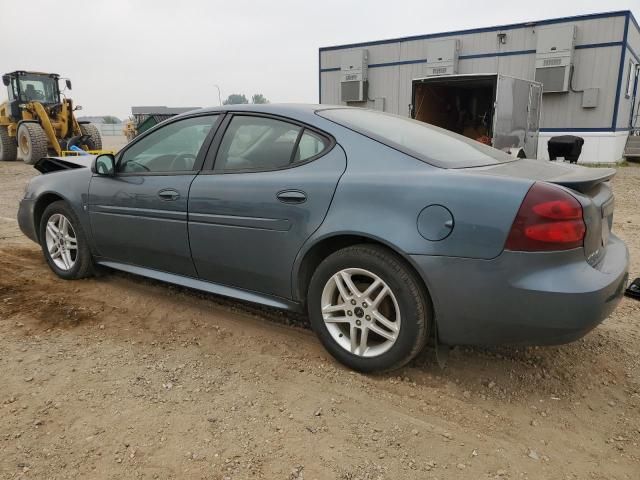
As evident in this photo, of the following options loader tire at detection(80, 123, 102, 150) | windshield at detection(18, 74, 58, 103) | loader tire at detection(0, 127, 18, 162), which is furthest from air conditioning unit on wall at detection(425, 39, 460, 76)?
loader tire at detection(0, 127, 18, 162)

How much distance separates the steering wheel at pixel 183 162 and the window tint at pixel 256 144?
24 cm

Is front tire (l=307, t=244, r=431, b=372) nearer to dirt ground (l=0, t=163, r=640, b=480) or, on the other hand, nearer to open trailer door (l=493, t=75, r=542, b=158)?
dirt ground (l=0, t=163, r=640, b=480)

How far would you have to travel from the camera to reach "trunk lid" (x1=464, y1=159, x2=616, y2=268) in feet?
7.60

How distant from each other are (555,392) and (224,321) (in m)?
2.04

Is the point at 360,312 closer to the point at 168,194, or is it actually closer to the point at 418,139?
the point at 418,139

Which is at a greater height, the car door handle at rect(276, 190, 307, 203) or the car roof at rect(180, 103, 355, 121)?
the car roof at rect(180, 103, 355, 121)

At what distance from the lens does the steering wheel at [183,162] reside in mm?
3342

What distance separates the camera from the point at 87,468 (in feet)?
6.61

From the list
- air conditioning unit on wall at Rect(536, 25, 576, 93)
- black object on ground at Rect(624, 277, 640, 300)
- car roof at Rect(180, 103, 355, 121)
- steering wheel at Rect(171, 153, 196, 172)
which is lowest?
black object on ground at Rect(624, 277, 640, 300)

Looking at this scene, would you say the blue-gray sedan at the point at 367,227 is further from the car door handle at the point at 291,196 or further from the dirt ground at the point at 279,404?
the dirt ground at the point at 279,404

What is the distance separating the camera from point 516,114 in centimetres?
1152

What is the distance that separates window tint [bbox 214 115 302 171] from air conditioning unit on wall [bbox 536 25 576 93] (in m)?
15.0

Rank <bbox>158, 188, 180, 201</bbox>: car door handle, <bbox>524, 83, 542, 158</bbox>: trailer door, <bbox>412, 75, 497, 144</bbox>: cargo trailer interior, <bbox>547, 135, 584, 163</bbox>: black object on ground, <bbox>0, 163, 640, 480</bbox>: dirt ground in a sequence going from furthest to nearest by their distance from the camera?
1. <bbox>547, 135, 584, 163</bbox>: black object on ground
2. <bbox>524, 83, 542, 158</bbox>: trailer door
3. <bbox>412, 75, 497, 144</bbox>: cargo trailer interior
4. <bbox>158, 188, 180, 201</bbox>: car door handle
5. <bbox>0, 163, 640, 480</bbox>: dirt ground

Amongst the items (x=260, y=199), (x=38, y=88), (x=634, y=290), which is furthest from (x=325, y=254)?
(x=38, y=88)
